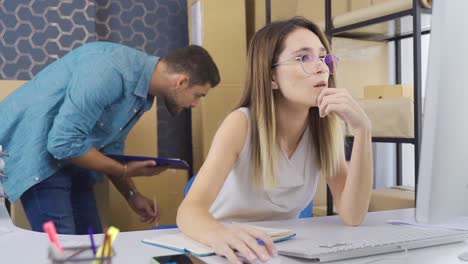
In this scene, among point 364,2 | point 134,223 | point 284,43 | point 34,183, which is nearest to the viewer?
point 284,43

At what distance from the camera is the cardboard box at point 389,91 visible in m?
2.27

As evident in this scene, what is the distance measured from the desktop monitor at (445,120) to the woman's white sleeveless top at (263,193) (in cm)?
66

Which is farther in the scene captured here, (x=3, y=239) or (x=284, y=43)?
(x=284, y=43)

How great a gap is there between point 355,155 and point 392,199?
1.08m

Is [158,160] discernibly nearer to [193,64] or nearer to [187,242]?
[193,64]

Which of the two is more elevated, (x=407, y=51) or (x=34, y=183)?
(x=407, y=51)

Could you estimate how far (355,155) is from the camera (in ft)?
4.15

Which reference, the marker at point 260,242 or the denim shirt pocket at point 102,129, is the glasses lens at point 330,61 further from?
the denim shirt pocket at point 102,129

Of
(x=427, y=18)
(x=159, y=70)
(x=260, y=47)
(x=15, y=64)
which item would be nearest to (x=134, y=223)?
(x=159, y=70)

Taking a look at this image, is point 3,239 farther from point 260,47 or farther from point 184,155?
point 184,155

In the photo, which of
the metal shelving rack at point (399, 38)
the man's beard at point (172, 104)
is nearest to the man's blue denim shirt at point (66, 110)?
the man's beard at point (172, 104)

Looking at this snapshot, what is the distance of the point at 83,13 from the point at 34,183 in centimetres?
135

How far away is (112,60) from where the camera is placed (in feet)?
6.36

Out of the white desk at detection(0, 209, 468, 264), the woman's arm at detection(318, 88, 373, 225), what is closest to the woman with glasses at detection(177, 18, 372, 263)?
the woman's arm at detection(318, 88, 373, 225)
